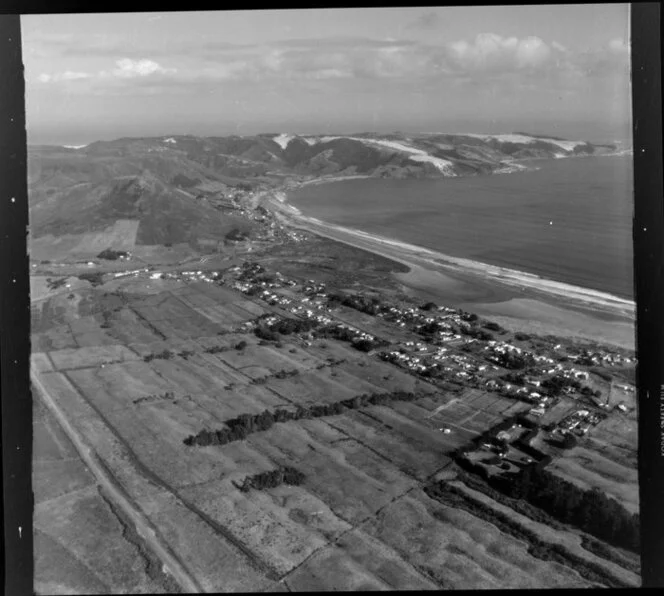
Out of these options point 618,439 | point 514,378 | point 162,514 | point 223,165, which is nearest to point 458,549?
point 618,439

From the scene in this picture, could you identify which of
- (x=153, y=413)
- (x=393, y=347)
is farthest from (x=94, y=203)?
(x=393, y=347)

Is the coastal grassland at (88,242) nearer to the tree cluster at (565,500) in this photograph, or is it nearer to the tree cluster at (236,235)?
the tree cluster at (236,235)

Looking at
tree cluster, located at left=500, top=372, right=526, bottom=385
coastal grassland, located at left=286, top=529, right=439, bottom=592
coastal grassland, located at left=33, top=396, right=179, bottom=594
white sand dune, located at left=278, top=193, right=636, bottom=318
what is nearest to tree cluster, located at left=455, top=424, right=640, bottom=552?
tree cluster, located at left=500, top=372, right=526, bottom=385

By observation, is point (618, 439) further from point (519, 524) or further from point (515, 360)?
point (515, 360)

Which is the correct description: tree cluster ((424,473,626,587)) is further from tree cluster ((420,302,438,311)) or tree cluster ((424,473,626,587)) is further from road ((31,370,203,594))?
road ((31,370,203,594))

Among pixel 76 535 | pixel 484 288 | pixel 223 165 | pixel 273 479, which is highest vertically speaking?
→ pixel 223 165

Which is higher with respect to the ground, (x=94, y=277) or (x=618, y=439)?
(x=94, y=277)
